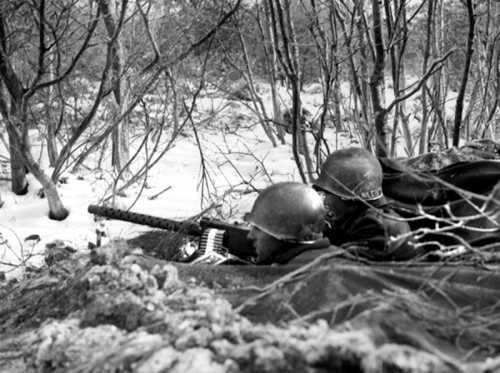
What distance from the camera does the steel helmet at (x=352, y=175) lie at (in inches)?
154

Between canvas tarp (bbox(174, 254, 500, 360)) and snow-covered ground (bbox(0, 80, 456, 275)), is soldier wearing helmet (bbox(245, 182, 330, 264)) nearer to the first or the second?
canvas tarp (bbox(174, 254, 500, 360))

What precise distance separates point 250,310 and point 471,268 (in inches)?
39.3

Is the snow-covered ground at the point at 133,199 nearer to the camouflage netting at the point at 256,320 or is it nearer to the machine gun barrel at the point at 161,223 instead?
the machine gun barrel at the point at 161,223

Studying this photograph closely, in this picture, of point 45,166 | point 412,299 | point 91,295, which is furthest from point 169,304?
point 45,166

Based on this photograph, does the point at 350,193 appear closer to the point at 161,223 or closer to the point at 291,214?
the point at 291,214

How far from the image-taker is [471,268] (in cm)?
271

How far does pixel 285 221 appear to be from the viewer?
3320 millimetres

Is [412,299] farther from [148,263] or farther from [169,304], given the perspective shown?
[148,263]

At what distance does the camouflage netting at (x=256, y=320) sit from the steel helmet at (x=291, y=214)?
468 millimetres

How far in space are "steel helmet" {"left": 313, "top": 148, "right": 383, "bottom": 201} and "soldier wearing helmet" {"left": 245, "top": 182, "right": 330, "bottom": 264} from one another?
585 millimetres

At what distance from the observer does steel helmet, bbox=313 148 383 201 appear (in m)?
3.90

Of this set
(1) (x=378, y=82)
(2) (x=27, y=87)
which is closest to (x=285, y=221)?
(1) (x=378, y=82)

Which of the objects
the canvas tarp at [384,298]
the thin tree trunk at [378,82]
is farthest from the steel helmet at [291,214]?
the thin tree trunk at [378,82]

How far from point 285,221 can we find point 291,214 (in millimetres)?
50
